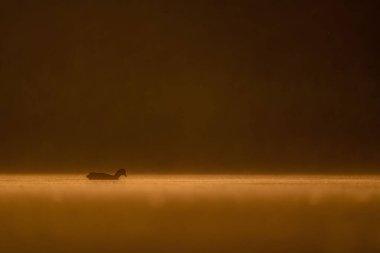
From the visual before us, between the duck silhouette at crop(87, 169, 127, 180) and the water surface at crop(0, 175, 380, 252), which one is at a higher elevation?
the duck silhouette at crop(87, 169, 127, 180)

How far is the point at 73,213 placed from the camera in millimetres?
2084

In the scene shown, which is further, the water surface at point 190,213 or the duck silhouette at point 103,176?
the duck silhouette at point 103,176

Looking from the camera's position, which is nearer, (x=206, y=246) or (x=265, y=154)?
(x=206, y=246)

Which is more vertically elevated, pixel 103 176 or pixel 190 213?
pixel 103 176

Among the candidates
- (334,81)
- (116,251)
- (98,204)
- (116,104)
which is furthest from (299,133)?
(116,251)

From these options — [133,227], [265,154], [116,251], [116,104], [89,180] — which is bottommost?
[116,251]

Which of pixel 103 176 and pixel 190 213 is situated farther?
pixel 103 176

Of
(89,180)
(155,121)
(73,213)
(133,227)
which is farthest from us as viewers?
(155,121)

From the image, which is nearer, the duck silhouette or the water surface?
the water surface

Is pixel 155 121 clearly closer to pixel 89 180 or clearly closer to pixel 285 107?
pixel 89 180

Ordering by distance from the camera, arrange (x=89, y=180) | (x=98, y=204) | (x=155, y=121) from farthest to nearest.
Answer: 1. (x=155, y=121)
2. (x=89, y=180)
3. (x=98, y=204)

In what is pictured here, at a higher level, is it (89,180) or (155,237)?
(89,180)

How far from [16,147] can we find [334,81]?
6.43 ft

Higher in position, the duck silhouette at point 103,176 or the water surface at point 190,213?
the duck silhouette at point 103,176
